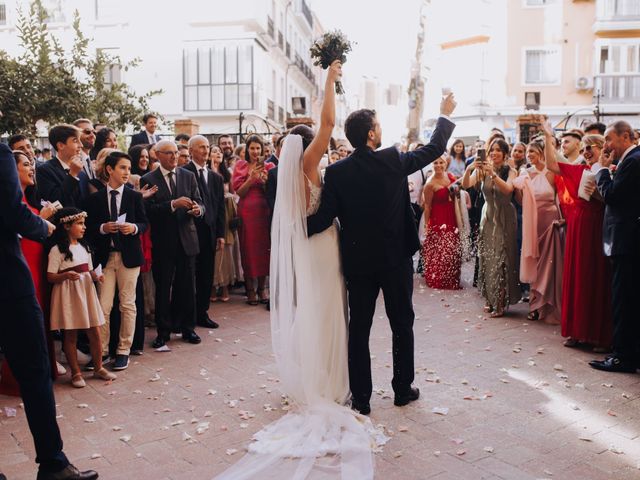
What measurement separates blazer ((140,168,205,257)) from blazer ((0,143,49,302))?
9.83ft

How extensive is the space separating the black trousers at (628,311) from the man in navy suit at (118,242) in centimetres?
431

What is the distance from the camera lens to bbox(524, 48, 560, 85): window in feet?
90.9

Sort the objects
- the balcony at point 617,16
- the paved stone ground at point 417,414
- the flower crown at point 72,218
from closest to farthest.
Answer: the paved stone ground at point 417,414 → the flower crown at point 72,218 → the balcony at point 617,16

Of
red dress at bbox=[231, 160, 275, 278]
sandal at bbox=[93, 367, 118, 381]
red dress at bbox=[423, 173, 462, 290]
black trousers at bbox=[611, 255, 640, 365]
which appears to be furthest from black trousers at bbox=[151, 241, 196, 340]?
red dress at bbox=[423, 173, 462, 290]

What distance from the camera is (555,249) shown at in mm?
7629

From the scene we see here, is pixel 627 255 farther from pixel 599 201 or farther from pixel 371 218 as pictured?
pixel 371 218

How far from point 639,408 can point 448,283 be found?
5.02 meters

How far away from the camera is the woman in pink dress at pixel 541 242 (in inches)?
300

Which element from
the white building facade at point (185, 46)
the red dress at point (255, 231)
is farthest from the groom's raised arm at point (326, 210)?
the white building facade at point (185, 46)

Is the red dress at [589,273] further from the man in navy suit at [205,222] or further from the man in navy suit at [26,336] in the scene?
the man in navy suit at [26,336]

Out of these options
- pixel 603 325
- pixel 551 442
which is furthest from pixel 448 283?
pixel 551 442

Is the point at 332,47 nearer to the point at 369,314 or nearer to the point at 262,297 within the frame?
the point at 369,314

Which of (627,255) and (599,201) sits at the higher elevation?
(599,201)

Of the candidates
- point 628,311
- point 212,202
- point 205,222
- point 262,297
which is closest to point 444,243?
point 262,297
